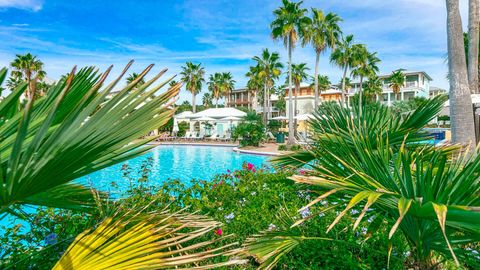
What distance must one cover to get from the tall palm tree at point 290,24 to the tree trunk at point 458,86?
20.8 m

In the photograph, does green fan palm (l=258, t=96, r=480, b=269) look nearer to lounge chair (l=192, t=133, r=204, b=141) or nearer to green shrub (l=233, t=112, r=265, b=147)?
green shrub (l=233, t=112, r=265, b=147)

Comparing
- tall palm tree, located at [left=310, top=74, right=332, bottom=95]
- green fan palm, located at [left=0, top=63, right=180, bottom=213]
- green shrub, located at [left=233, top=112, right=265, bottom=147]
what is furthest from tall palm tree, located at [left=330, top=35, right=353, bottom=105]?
green fan palm, located at [left=0, top=63, right=180, bottom=213]

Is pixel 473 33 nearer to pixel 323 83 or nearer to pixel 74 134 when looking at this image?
pixel 74 134

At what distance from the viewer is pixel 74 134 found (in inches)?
44.6

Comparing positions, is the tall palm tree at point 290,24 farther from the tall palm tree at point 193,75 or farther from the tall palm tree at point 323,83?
the tall palm tree at point 323,83

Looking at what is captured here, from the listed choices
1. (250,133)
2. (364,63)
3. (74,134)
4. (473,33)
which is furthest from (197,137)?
(74,134)

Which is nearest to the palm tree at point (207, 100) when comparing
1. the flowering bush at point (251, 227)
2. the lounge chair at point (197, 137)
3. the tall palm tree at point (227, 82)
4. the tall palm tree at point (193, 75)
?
the tall palm tree at point (227, 82)

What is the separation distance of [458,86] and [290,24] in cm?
2291

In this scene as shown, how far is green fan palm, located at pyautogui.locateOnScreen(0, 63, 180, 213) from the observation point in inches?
41.5

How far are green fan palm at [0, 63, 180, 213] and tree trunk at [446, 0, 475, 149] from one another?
5655mm

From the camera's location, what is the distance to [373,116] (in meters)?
3.99

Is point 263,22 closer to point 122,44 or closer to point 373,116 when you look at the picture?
point 122,44

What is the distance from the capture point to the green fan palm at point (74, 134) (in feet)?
3.46

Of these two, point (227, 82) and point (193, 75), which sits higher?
point (193, 75)
